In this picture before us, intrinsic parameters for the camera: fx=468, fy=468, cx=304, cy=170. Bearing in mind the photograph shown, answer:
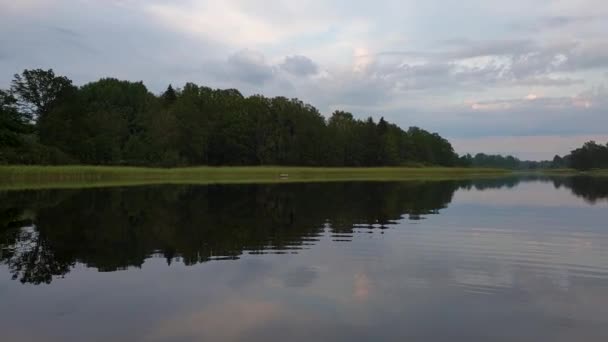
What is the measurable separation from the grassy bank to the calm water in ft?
137

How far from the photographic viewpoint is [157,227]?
23.6m

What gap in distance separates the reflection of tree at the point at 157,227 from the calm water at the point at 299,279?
11cm

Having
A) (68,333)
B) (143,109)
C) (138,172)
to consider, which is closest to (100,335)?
(68,333)

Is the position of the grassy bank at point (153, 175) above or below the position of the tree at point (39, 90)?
below

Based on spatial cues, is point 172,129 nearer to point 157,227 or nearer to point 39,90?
point 39,90

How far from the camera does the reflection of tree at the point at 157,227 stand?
16.5 meters

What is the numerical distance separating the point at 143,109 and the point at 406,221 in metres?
116

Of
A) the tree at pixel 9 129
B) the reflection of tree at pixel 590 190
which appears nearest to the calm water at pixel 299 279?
the reflection of tree at pixel 590 190

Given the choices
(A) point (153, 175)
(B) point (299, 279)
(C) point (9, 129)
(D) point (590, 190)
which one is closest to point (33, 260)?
(B) point (299, 279)

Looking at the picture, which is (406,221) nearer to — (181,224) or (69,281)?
(181,224)

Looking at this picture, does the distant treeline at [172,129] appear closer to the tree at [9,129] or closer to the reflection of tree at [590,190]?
the tree at [9,129]

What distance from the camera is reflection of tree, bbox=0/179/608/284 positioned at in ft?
54.0

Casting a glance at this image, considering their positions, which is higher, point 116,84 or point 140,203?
point 116,84

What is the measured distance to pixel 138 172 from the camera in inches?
3221
